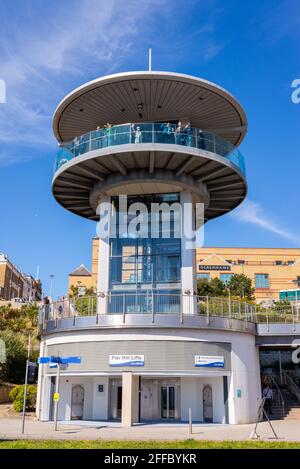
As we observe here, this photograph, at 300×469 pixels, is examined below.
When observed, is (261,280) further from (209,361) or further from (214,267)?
(209,361)

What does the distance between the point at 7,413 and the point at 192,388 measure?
413 inches

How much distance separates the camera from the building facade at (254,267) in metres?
80.1

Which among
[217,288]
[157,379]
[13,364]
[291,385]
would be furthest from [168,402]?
[217,288]

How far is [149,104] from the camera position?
27.6 m

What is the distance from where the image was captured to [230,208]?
33.9 metres

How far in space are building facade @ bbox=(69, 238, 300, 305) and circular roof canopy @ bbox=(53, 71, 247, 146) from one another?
50830 mm

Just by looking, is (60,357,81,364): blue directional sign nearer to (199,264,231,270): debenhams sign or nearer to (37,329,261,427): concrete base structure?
(37,329,261,427): concrete base structure

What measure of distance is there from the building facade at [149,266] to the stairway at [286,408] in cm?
182

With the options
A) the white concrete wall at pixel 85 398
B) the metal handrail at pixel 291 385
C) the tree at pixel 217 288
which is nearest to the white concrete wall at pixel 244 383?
the metal handrail at pixel 291 385

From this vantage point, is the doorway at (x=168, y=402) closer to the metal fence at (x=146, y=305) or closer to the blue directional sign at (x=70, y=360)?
the metal fence at (x=146, y=305)

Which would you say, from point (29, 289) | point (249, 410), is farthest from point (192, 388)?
point (29, 289)

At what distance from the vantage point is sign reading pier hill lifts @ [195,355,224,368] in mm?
23234

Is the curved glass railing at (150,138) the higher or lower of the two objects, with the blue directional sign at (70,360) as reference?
higher
